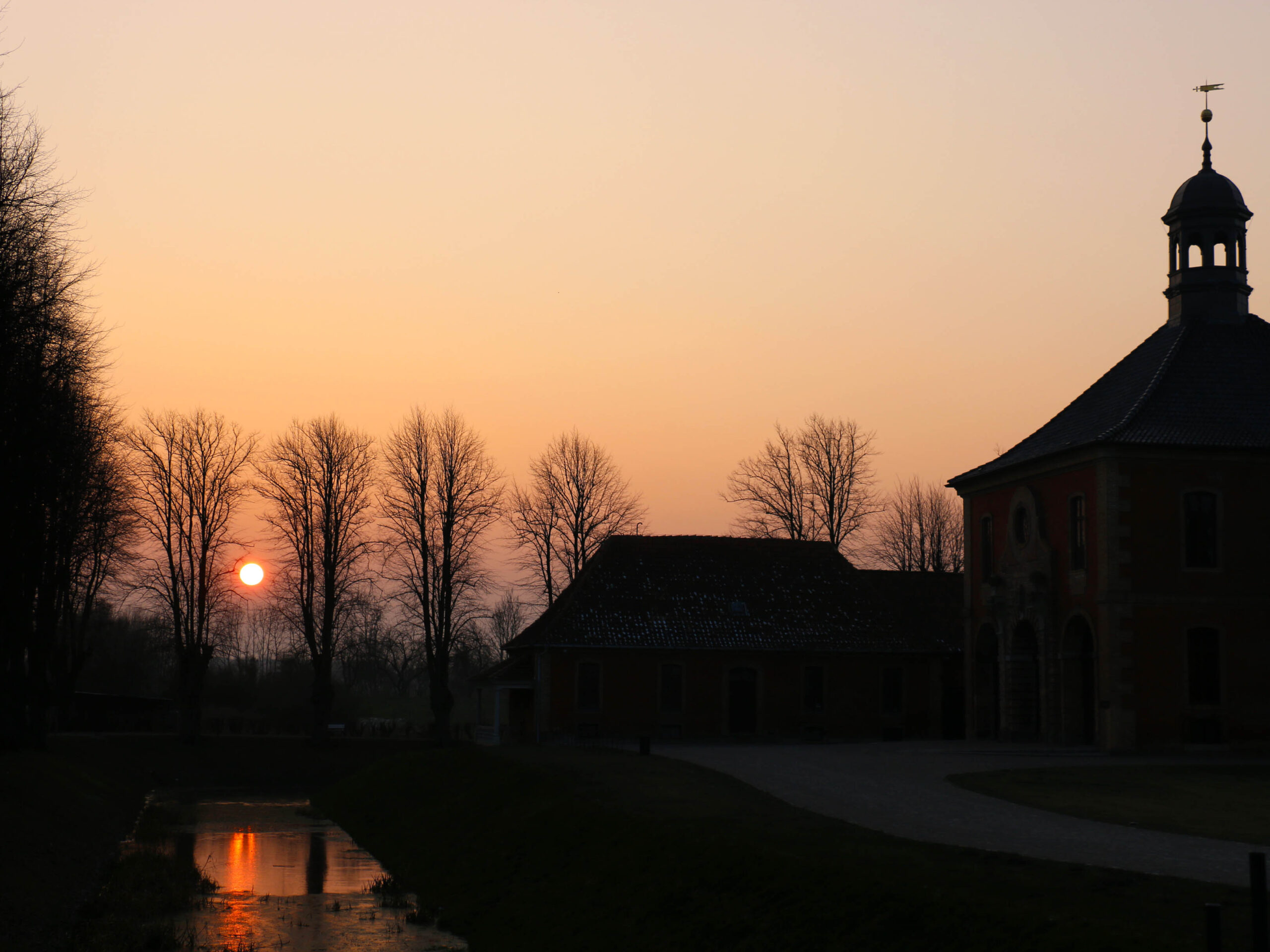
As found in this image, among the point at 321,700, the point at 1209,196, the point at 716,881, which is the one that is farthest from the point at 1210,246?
the point at 321,700

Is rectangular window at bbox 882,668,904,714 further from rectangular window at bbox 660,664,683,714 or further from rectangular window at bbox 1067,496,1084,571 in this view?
rectangular window at bbox 1067,496,1084,571

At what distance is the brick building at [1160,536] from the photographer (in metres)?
35.5

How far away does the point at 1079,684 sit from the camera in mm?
37812

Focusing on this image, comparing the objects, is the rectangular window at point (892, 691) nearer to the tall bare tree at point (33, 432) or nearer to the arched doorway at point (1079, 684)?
the arched doorway at point (1079, 684)

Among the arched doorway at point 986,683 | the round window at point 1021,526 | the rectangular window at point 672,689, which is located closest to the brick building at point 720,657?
the rectangular window at point 672,689

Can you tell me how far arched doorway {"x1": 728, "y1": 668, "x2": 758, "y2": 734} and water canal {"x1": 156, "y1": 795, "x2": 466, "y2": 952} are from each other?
48.5 ft

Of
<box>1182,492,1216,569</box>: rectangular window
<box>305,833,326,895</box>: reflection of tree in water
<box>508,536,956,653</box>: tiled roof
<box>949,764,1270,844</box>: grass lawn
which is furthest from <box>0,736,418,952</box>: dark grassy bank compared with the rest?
<box>1182,492,1216,569</box>: rectangular window

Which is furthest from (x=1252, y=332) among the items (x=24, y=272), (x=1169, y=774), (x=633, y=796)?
(x=24, y=272)

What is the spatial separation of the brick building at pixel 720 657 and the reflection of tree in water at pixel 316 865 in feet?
39.5

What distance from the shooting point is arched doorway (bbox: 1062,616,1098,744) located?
37.6 metres

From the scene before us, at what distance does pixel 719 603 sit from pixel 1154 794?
23.9 metres

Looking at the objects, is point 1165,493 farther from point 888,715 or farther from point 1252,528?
point 888,715

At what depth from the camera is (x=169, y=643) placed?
6322cm

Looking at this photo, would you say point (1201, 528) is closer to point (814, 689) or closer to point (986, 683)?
point (986, 683)
